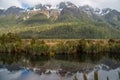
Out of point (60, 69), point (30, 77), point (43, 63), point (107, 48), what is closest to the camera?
point (30, 77)

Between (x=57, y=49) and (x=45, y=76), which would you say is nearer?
(x=45, y=76)

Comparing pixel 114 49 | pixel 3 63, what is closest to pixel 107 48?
pixel 114 49

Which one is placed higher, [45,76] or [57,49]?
[45,76]

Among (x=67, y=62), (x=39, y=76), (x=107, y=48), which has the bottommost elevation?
(x=107, y=48)

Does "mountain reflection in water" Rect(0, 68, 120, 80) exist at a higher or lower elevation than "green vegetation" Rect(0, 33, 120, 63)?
higher

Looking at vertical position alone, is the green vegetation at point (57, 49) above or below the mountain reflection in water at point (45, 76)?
below

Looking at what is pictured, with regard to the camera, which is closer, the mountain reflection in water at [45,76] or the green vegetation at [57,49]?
the mountain reflection in water at [45,76]

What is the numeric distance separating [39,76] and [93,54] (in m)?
75.7

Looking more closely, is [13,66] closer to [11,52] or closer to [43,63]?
[43,63]

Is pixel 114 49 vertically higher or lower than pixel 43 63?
lower

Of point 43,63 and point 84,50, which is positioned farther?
point 84,50

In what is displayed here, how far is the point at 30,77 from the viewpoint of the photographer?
99.1 metres

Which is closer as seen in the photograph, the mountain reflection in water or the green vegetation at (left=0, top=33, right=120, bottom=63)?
the mountain reflection in water

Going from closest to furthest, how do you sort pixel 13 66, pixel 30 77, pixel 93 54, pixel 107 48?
pixel 30 77, pixel 13 66, pixel 93 54, pixel 107 48
